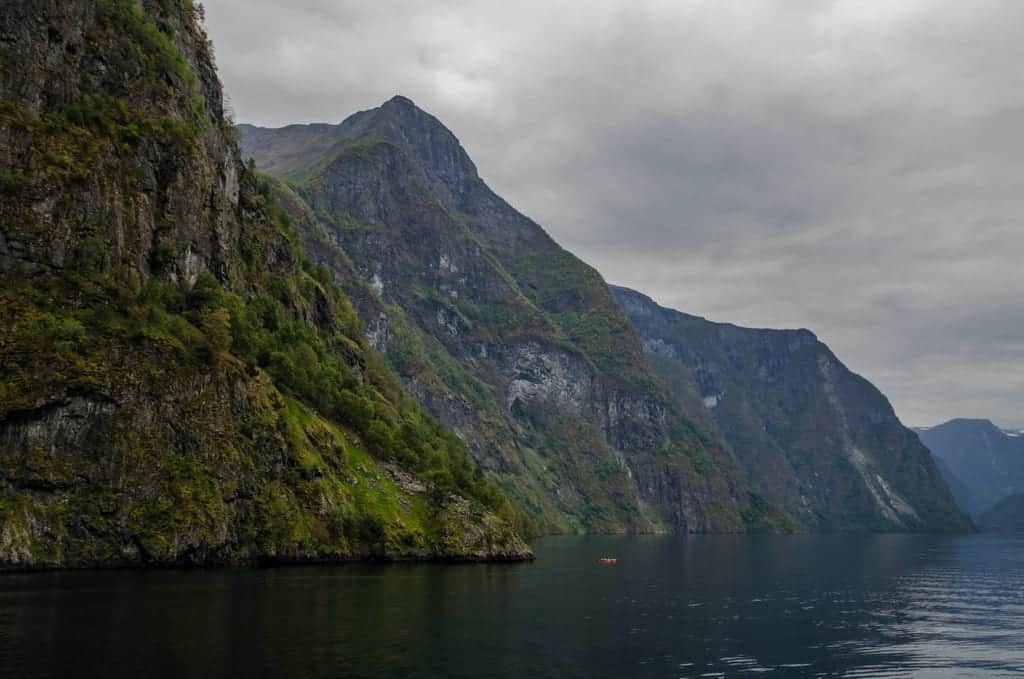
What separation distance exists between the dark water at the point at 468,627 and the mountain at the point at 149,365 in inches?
455

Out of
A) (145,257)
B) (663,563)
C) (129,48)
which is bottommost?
(663,563)

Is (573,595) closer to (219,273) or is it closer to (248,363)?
(248,363)

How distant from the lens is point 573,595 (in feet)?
334

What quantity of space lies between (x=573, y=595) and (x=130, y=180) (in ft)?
300

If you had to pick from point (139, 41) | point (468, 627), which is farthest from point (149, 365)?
point (468, 627)

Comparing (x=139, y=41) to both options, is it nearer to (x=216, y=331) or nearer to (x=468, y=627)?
(x=216, y=331)

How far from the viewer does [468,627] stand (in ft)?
227

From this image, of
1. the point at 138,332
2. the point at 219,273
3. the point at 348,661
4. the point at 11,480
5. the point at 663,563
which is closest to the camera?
the point at 348,661

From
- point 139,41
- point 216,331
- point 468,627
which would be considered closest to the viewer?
point 468,627

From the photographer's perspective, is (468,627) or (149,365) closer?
(468,627)

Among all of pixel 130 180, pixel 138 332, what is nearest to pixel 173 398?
pixel 138 332

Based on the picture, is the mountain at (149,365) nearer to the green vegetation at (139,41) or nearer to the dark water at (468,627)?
the green vegetation at (139,41)

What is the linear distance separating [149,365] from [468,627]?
68.5 m

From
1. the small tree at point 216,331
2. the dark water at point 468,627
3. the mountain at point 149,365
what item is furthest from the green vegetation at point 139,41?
the dark water at point 468,627
